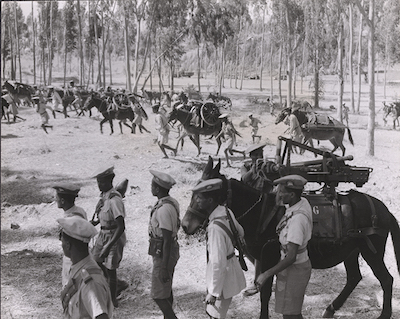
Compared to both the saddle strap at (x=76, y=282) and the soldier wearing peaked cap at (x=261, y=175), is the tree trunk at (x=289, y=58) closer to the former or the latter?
the soldier wearing peaked cap at (x=261, y=175)

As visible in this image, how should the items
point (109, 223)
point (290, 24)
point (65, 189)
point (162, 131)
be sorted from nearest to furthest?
point (65, 189), point (109, 223), point (162, 131), point (290, 24)

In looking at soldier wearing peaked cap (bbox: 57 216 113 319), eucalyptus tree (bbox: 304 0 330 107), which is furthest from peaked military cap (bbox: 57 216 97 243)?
eucalyptus tree (bbox: 304 0 330 107)

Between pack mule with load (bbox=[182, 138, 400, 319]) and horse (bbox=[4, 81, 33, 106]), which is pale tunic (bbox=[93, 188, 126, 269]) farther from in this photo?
horse (bbox=[4, 81, 33, 106])

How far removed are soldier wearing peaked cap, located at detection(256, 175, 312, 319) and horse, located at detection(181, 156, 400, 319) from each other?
597 millimetres

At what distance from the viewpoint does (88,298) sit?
2.78m

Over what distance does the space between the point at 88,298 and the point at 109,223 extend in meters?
1.90

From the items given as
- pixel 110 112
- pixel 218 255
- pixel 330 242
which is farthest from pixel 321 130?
pixel 218 255

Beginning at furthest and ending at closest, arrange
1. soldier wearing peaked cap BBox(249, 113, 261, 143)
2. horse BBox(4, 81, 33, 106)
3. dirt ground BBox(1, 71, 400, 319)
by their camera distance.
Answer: horse BBox(4, 81, 33, 106)
soldier wearing peaked cap BBox(249, 113, 261, 143)
dirt ground BBox(1, 71, 400, 319)

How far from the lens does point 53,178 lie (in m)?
11.1

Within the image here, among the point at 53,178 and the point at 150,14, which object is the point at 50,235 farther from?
the point at 150,14

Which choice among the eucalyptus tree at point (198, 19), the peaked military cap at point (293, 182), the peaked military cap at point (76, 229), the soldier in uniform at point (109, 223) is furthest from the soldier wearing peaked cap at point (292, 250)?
the eucalyptus tree at point (198, 19)

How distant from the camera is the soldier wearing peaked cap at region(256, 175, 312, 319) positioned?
11.4ft

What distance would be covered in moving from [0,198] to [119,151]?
379 cm

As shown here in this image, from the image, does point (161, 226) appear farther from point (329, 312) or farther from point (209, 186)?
point (329, 312)
